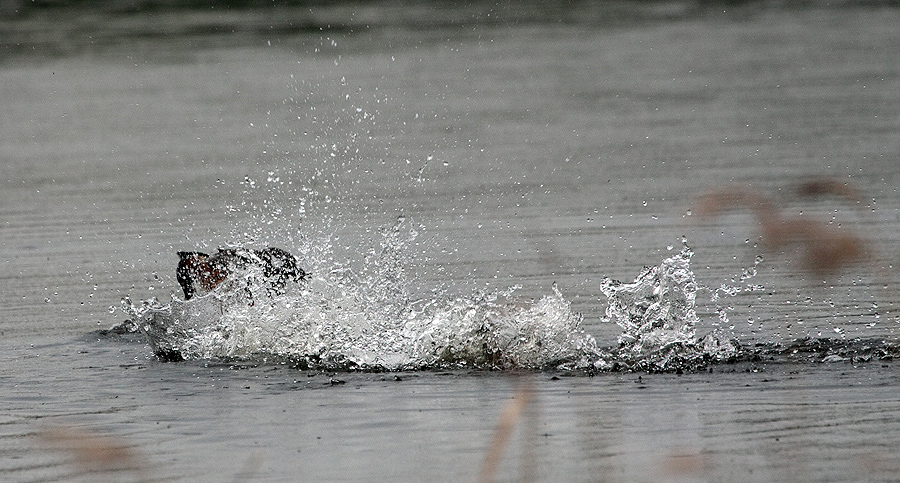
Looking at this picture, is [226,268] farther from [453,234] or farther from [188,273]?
[453,234]

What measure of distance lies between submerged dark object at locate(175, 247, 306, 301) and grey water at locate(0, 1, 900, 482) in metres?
0.28

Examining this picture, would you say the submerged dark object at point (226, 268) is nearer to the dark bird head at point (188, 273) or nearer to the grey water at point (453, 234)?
the dark bird head at point (188, 273)

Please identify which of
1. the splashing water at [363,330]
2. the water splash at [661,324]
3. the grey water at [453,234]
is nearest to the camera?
the grey water at [453,234]

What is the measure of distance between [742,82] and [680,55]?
133 inches

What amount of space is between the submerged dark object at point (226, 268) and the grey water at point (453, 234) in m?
0.28

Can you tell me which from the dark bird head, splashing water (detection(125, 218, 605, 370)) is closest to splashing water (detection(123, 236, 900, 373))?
splashing water (detection(125, 218, 605, 370))

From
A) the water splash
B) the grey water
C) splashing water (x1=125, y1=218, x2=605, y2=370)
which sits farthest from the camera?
splashing water (x1=125, y1=218, x2=605, y2=370)

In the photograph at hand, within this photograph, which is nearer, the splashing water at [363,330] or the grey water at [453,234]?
the grey water at [453,234]

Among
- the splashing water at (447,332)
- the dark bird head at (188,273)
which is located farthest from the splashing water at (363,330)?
the dark bird head at (188,273)

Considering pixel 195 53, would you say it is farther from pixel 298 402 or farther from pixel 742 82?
pixel 298 402

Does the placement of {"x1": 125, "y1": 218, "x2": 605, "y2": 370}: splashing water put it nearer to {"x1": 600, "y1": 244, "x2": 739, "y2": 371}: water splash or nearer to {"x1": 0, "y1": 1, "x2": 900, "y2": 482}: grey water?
{"x1": 0, "y1": 1, "x2": 900, "y2": 482}: grey water

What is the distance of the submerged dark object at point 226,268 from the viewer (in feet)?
27.5

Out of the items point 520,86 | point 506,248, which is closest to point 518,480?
point 506,248

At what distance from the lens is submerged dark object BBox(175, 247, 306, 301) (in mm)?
8367
